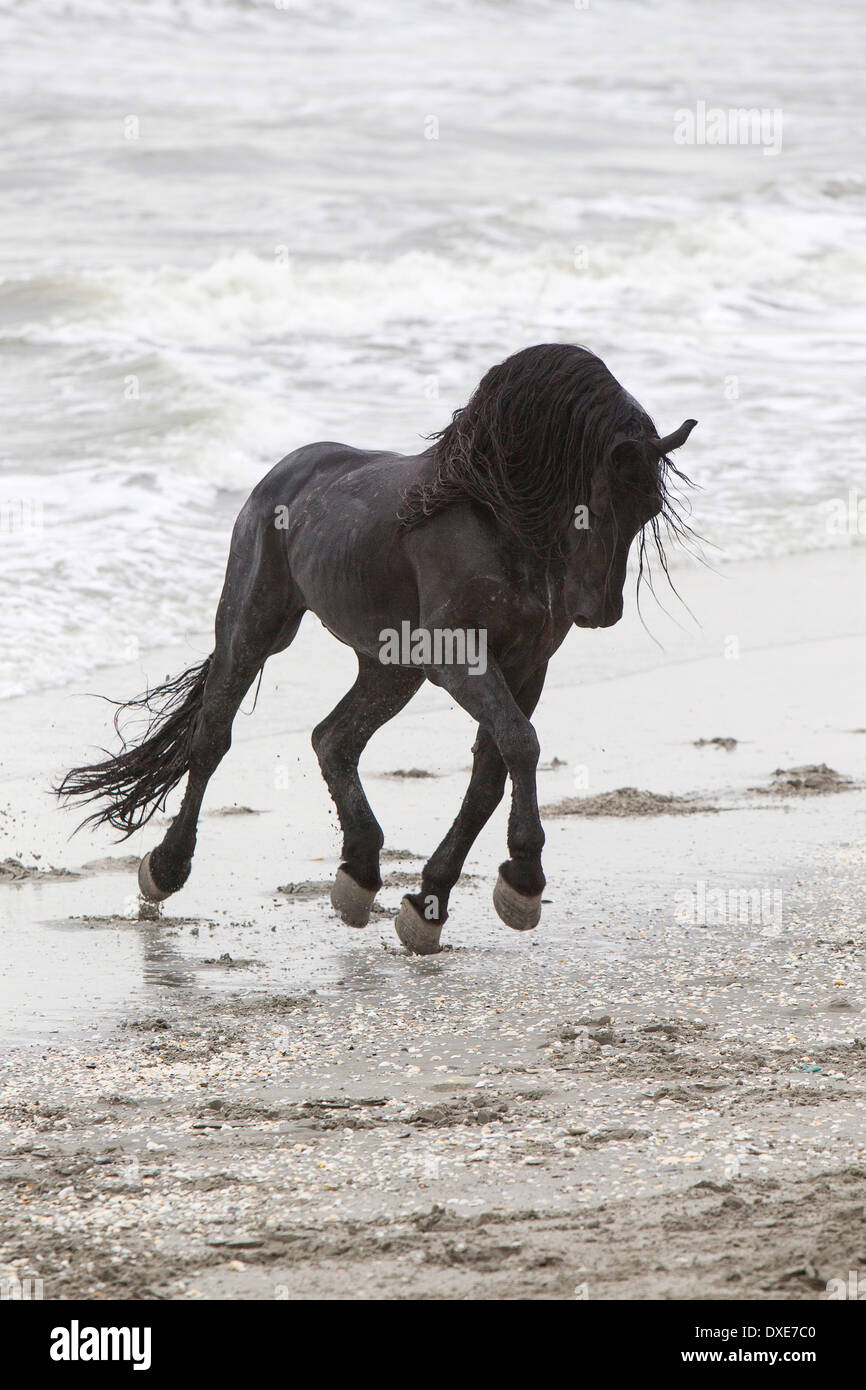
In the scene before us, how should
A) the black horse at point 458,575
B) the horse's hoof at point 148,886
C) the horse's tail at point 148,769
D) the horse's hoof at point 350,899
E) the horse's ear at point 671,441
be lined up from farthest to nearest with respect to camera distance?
the horse's tail at point 148,769
the horse's hoof at point 148,886
the horse's hoof at point 350,899
the black horse at point 458,575
the horse's ear at point 671,441

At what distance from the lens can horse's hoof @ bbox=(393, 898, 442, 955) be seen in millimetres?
4660

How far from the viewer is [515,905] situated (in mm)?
4348

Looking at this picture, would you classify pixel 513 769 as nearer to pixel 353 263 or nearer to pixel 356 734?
pixel 356 734

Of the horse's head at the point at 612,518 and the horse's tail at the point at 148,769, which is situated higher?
the horse's head at the point at 612,518

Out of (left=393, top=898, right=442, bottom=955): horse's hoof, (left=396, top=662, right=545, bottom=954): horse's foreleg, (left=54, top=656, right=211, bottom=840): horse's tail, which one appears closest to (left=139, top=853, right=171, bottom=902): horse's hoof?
(left=54, top=656, right=211, bottom=840): horse's tail

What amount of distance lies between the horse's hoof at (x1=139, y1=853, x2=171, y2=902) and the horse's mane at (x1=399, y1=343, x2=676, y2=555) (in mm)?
1490

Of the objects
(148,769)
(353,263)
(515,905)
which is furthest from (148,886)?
(353,263)

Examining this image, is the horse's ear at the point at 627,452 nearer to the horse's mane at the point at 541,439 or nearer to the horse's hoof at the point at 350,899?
the horse's mane at the point at 541,439

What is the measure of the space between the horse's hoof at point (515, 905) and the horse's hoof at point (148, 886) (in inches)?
47.5

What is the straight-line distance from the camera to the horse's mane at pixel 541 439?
4.22 meters

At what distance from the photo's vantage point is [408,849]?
571 centimetres

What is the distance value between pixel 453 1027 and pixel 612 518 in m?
1.36

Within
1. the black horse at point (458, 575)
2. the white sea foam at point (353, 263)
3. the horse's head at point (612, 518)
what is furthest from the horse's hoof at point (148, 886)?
the white sea foam at point (353, 263)
